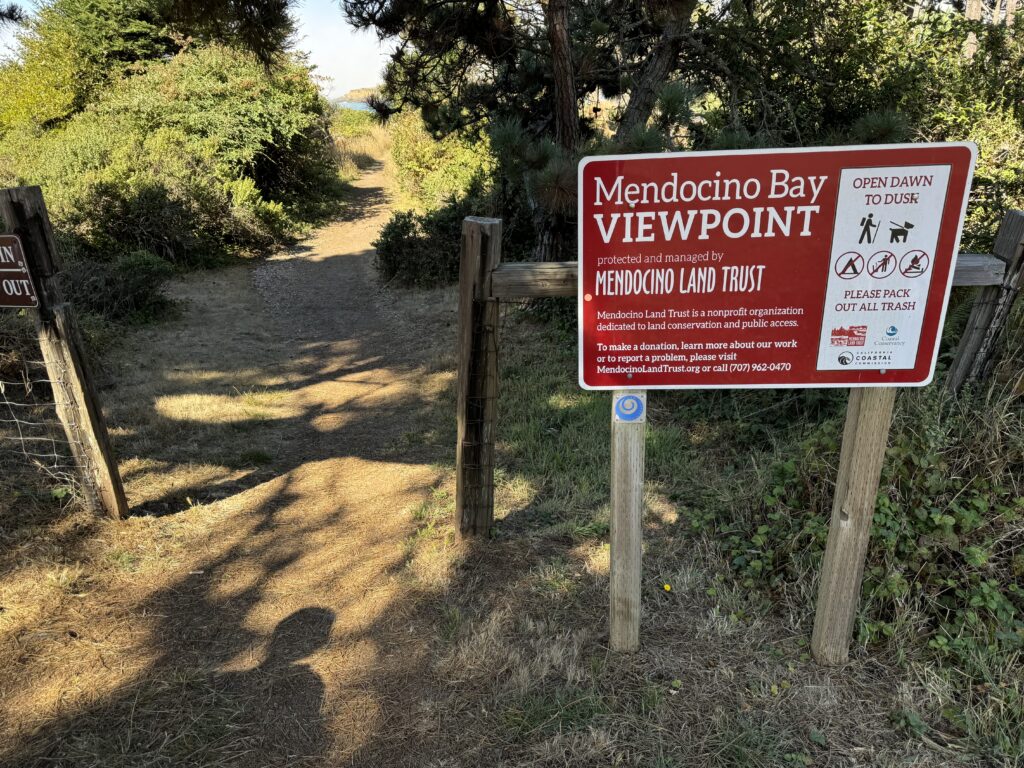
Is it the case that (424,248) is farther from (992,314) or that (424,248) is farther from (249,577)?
(992,314)

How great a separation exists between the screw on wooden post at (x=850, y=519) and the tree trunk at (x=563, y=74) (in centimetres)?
424

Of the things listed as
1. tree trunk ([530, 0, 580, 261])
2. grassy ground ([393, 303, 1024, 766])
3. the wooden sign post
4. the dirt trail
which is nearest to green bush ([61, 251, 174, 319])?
the dirt trail

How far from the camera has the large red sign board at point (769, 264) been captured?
2.02 m

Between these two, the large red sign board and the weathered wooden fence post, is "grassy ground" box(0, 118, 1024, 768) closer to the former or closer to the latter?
the weathered wooden fence post

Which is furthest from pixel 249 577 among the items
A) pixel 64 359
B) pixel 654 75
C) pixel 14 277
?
pixel 654 75

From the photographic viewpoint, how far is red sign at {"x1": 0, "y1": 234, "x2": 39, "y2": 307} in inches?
130

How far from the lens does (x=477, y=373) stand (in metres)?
3.01

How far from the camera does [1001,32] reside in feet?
19.1

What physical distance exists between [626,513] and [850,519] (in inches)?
32.2

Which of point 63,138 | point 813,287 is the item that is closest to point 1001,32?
point 813,287

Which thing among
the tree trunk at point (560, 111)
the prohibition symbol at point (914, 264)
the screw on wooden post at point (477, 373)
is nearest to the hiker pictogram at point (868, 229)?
the prohibition symbol at point (914, 264)

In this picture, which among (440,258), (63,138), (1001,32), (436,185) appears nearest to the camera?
(1001,32)

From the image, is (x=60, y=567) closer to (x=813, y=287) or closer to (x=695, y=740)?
(x=695, y=740)

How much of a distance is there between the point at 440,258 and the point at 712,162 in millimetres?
10209
